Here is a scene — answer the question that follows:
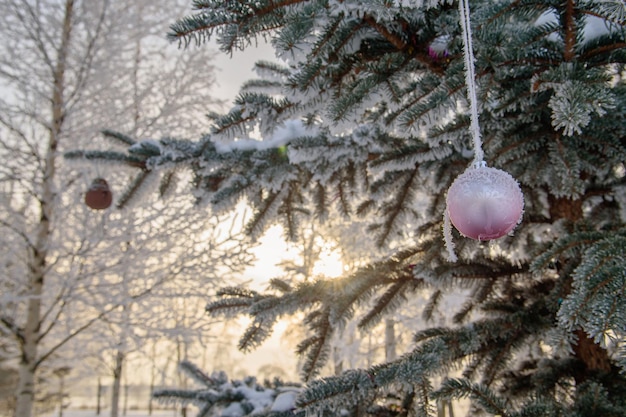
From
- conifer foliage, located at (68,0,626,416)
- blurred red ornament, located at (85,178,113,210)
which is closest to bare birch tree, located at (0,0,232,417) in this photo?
blurred red ornament, located at (85,178,113,210)

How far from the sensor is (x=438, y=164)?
227 centimetres

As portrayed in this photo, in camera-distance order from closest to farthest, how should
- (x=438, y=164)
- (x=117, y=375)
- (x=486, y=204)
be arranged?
(x=486, y=204), (x=438, y=164), (x=117, y=375)

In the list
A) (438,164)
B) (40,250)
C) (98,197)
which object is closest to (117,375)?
→ (40,250)

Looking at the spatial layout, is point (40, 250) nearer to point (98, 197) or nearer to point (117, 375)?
point (98, 197)

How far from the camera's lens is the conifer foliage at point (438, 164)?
125 centimetres

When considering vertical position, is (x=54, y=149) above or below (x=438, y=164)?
above

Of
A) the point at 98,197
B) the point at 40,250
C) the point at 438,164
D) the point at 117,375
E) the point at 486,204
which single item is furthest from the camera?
the point at 117,375

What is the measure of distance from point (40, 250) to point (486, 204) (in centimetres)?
489

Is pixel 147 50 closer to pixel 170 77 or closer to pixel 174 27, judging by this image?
pixel 170 77

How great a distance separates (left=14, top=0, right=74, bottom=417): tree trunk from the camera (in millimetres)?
4227

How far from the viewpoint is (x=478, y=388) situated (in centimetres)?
144

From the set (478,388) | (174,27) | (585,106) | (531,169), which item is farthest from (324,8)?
(478,388)

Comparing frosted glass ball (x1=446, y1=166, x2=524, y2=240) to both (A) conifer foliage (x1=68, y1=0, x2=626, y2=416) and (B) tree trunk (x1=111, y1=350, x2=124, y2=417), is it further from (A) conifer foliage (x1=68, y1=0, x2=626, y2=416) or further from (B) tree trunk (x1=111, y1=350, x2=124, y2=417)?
(B) tree trunk (x1=111, y1=350, x2=124, y2=417)

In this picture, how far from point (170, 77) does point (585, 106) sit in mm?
6063
